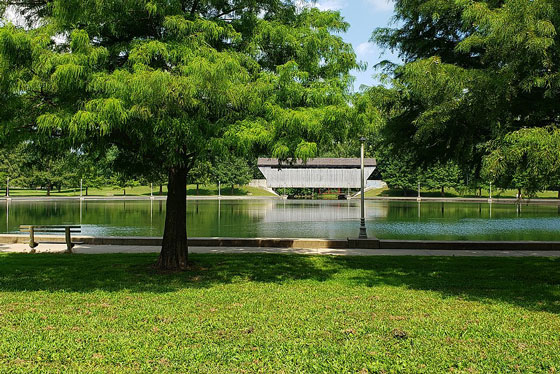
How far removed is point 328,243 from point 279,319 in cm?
916

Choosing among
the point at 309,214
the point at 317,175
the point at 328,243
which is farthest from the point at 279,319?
the point at 317,175

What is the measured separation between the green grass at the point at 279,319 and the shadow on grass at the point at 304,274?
0.05 meters

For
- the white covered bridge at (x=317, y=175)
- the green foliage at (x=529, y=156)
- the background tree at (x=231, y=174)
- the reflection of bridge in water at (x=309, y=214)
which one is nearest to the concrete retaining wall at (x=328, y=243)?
the green foliage at (x=529, y=156)

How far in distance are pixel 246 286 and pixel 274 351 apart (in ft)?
12.4

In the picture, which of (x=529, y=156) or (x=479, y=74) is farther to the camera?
(x=479, y=74)

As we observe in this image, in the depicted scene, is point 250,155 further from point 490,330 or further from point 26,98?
point 490,330

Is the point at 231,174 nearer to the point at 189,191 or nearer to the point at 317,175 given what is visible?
the point at 189,191

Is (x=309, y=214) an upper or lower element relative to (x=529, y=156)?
lower

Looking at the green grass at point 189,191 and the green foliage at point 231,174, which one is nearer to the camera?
the green foliage at point 231,174

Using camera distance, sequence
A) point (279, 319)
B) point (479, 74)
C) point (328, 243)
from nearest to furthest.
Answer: point (279, 319) → point (479, 74) → point (328, 243)

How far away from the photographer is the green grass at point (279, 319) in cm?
457

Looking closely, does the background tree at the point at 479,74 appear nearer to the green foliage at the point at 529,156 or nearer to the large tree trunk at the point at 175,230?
the green foliage at the point at 529,156

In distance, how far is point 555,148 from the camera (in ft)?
18.9

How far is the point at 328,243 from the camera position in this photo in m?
15.1
